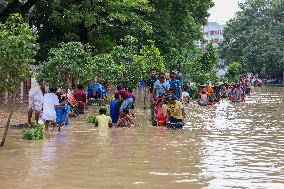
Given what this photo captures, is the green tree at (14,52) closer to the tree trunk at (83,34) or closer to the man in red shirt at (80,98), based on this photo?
the man in red shirt at (80,98)

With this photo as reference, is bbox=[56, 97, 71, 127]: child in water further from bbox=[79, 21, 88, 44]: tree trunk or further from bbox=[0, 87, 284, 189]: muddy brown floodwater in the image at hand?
bbox=[79, 21, 88, 44]: tree trunk

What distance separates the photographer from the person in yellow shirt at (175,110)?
18.6 metres

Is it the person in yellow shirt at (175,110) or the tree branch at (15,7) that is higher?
the tree branch at (15,7)

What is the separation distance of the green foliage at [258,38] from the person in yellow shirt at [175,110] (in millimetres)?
78906

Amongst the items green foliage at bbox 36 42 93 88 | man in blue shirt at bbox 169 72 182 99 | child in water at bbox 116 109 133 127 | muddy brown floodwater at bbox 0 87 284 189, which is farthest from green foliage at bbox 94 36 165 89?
muddy brown floodwater at bbox 0 87 284 189

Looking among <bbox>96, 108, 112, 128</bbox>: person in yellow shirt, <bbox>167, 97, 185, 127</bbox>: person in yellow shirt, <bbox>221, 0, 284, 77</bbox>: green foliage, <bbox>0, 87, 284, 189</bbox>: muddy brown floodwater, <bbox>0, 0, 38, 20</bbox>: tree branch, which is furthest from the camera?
<bbox>221, 0, 284, 77</bbox>: green foliage

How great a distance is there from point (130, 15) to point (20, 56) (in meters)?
23.8

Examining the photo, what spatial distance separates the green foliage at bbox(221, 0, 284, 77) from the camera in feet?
320

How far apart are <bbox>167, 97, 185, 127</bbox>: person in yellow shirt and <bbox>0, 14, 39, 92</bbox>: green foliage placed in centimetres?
639

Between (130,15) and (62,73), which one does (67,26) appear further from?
(62,73)

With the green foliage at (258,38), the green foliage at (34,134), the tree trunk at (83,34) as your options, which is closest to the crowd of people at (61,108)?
the green foliage at (34,134)

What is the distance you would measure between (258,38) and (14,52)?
90.4 metres

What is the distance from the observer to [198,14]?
56.1m

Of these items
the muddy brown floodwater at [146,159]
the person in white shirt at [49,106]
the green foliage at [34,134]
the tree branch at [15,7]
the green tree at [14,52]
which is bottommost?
the muddy brown floodwater at [146,159]
